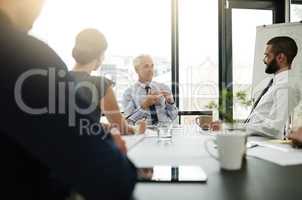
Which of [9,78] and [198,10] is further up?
[198,10]

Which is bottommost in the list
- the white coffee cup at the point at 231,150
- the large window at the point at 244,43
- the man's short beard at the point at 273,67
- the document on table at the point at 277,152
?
the document on table at the point at 277,152

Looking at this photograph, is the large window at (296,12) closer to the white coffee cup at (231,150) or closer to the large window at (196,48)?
the large window at (196,48)

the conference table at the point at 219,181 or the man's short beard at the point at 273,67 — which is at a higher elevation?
the man's short beard at the point at 273,67

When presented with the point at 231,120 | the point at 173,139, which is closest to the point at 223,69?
the point at 173,139

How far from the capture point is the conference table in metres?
0.83

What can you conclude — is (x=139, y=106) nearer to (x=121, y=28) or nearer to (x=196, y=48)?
(x=121, y=28)

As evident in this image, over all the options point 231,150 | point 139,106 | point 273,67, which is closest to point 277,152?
point 231,150

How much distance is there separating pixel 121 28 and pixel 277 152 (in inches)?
142

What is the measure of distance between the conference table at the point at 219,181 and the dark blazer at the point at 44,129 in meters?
0.24

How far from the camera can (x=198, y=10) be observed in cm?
490

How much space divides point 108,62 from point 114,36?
1.23 ft

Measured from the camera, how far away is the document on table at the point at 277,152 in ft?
4.10

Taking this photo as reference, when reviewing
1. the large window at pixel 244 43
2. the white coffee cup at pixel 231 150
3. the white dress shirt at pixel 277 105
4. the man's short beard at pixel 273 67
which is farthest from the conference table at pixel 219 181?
the large window at pixel 244 43

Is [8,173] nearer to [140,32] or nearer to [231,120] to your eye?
[231,120]
